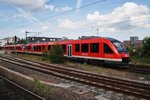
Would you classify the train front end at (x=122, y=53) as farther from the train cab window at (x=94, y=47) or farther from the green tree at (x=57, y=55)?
the green tree at (x=57, y=55)

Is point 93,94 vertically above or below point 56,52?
below

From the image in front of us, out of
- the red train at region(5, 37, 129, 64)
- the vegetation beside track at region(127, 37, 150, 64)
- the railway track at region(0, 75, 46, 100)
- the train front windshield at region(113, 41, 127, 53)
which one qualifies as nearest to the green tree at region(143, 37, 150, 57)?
the vegetation beside track at region(127, 37, 150, 64)

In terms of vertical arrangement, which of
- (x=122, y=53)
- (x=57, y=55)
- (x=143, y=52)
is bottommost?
(x=57, y=55)

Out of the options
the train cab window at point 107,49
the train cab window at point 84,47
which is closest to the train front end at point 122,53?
the train cab window at point 107,49

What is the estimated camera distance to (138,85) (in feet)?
39.8

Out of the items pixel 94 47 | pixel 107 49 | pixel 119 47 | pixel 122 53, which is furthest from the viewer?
pixel 94 47

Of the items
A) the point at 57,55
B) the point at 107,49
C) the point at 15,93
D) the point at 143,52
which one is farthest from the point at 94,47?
the point at 143,52

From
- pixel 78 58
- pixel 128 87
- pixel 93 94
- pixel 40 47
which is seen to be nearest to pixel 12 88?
pixel 93 94

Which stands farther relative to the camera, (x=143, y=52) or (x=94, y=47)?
(x=143, y=52)

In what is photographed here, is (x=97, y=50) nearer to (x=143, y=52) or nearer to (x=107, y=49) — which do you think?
(x=107, y=49)

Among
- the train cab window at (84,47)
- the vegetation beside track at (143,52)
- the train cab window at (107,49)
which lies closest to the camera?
the train cab window at (107,49)

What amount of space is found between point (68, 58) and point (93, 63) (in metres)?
5.67

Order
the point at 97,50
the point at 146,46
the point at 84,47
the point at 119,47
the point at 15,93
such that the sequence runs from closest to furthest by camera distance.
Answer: the point at 15,93 < the point at 119,47 < the point at 97,50 < the point at 84,47 < the point at 146,46

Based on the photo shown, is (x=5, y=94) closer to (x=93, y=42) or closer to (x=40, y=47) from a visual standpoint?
(x=93, y=42)
